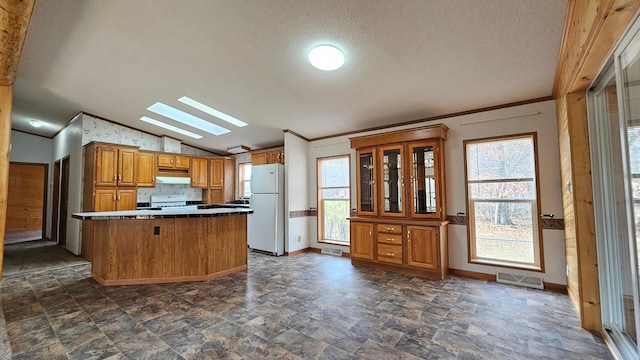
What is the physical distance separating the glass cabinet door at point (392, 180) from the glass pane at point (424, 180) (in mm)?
186

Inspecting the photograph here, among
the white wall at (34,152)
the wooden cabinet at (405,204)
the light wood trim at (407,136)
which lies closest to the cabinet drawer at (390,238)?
the wooden cabinet at (405,204)

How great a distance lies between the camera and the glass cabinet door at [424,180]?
388cm

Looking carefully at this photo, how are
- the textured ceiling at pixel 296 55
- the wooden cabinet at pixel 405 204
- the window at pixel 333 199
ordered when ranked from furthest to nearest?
the window at pixel 333 199 → the wooden cabinet at pixel 405 204 → the textured ceiling at pixel 296 55

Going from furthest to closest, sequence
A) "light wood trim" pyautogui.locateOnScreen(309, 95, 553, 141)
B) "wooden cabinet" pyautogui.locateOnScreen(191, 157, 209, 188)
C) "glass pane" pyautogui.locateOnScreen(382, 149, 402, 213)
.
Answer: "wooden cabinet" pyautogui.locateOnScreen(191, 157, 209, 188) < "glass pane" pyautogui.locateOnScreen(382, 149, 402, 213) < "light wood trim" pyautogui.locateOnScreen(309, 95, 553, 141)

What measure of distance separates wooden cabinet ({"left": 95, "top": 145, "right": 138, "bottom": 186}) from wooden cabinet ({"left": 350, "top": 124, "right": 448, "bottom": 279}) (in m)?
4.47

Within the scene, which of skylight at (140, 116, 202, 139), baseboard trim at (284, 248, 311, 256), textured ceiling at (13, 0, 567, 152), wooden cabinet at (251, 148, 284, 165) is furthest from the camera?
wooden cabinet at (251, 148, 284, 165)

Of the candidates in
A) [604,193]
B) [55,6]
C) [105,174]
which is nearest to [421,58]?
[604,193]

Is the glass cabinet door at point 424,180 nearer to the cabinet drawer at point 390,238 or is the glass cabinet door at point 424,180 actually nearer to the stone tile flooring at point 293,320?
the cabinet drawer at point 390,238

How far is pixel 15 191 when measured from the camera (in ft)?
26.1

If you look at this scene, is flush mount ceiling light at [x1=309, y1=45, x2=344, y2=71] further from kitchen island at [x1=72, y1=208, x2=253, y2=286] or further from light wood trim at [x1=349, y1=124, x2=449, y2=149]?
kitchen island at [x1=72, y1=208, x2=253, y2=286]

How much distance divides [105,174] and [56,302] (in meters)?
2.82

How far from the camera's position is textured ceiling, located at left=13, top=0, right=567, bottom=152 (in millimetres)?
2207

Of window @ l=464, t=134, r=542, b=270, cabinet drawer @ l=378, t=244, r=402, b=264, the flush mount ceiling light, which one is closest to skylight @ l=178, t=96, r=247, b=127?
the flush mount ceiling light

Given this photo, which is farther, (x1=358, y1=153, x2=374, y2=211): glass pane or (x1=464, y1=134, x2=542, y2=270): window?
(x1=358, y1=153, x2=374, y2=211): glass pane
